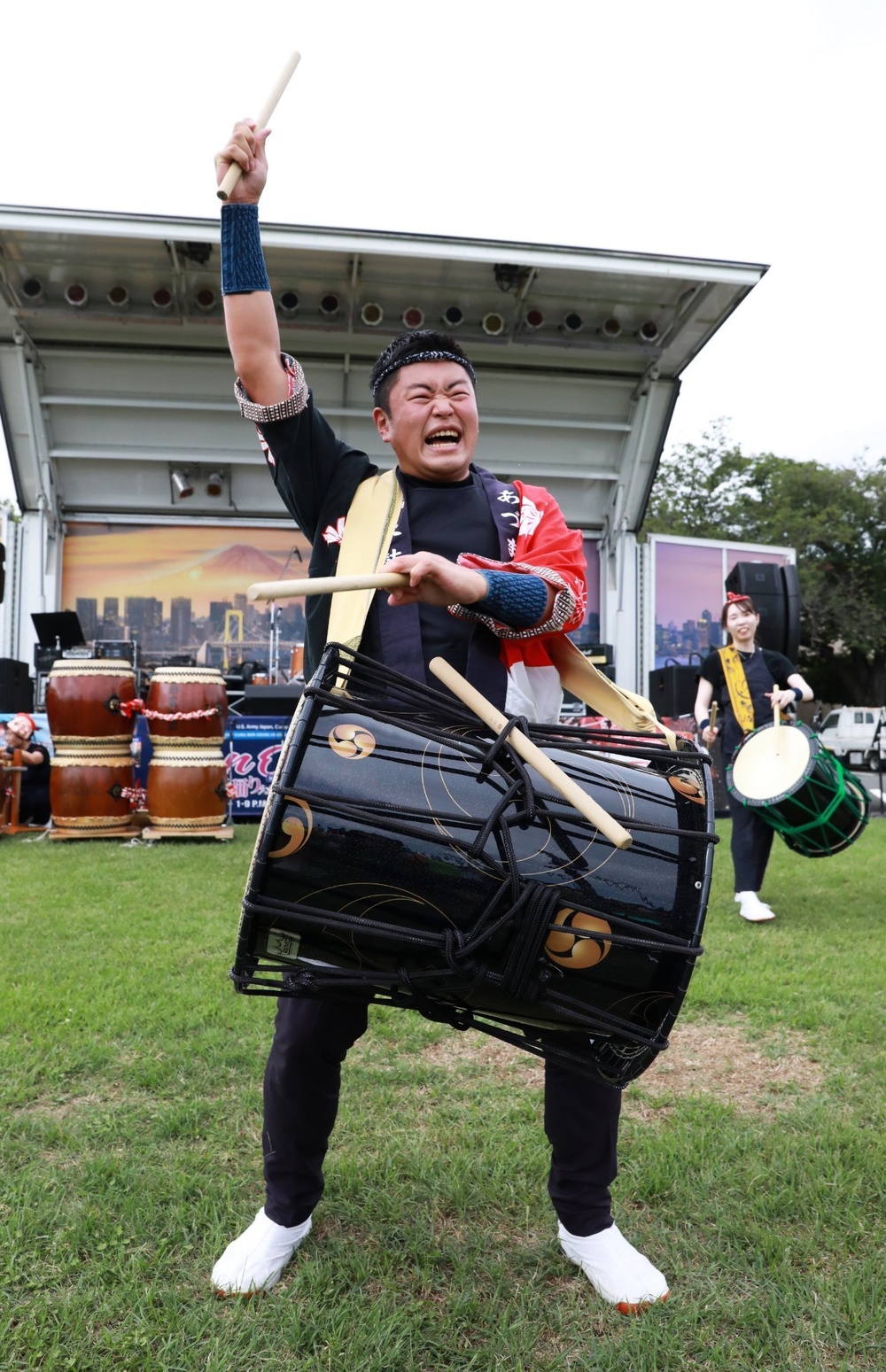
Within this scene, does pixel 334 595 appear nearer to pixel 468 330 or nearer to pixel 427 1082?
pixel 427 1082

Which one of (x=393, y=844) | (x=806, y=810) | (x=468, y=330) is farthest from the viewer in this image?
(x=468, y=330)

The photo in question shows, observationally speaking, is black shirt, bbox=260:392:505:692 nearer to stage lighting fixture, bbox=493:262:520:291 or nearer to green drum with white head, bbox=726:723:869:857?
green drum with white head, bbox=726:723:869:857

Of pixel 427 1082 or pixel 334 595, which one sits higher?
pixel 334 595

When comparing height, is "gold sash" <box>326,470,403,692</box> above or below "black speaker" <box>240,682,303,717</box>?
above

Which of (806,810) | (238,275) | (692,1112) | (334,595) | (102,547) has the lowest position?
(692,1112)

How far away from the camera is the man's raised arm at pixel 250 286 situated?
5.16 feet

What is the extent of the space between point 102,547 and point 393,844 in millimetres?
8497

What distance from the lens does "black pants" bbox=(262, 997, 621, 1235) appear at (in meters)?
1.70

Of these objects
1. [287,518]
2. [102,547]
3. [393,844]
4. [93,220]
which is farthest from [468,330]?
[393,844]

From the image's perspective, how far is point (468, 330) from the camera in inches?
323

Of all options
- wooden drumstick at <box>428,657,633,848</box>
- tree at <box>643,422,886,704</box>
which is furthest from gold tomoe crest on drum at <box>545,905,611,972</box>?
tree at <box>643,422,886,704</box>

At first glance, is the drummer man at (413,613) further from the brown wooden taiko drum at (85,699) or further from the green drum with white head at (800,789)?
the brown wooden taiko drum at (85,699)

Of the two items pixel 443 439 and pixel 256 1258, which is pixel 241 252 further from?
pixel 256 1258

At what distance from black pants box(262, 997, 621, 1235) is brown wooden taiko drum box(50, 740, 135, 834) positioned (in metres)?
5.06
